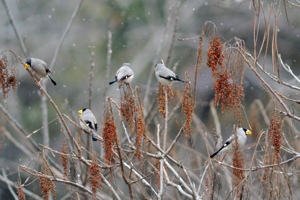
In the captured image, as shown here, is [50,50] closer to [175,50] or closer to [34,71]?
[175,50]

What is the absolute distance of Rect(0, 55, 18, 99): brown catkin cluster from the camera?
147 inches

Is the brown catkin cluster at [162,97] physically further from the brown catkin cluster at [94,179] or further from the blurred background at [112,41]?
the blurred background at [112,41]

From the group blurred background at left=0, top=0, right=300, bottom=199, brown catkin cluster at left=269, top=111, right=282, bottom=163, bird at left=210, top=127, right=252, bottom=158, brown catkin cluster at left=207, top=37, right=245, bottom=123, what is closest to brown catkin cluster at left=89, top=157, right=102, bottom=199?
brown catkin cluster at left=207, top=37, right=245, bottom=123

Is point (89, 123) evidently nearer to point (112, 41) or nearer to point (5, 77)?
point (5, 77)

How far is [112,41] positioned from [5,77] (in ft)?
24.2

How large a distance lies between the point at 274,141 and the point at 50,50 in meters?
7.70

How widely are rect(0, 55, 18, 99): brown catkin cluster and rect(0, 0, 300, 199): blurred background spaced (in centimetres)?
634

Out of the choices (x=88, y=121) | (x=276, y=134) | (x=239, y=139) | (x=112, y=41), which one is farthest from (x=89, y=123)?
(x=112, y=41)

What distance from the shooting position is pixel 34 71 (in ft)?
17.7

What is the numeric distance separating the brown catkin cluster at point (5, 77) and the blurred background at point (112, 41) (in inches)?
249

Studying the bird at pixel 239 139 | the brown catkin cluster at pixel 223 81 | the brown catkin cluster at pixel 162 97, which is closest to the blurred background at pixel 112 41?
the bird at pixel 239 139

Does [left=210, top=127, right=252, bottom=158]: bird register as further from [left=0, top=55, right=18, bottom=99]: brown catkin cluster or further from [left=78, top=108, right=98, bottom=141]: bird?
[left=0, top=55, right=18, bottom=99]: brown catkin cluster

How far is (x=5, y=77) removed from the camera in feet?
12.4

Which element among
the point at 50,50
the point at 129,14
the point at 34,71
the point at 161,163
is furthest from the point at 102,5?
the point at 161,163
